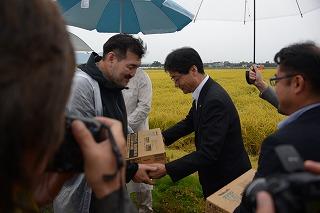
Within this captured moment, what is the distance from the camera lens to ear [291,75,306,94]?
5.81 feet

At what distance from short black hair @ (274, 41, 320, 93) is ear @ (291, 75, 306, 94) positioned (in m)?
0.02

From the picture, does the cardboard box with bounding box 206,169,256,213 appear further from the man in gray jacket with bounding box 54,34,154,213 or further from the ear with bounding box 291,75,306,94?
the ear with bounding box 291,75,306,94

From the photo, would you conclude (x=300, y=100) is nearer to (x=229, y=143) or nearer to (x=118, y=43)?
(x=229, y=143)

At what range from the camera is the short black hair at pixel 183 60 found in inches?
118

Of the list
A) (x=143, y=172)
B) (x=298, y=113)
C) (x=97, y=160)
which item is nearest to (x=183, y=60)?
(x=143, y=172)

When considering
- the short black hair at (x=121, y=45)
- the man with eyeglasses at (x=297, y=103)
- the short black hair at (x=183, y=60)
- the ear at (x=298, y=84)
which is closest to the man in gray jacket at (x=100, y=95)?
the short black hair at (x=121, y=45)

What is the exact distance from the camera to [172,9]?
15.5 feet

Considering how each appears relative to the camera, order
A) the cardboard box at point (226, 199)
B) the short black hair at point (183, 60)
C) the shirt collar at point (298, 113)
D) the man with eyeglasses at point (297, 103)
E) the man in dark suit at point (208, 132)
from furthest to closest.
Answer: the short black hair at point (183, 60), the man in dark suit at point (208, 132), the cardboard box at point (226, 199), the shirt collar at point (298, 113), the man with eyeglasses at point (297, 103)

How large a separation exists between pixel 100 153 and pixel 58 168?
14 cm

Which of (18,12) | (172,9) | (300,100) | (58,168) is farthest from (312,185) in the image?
(172,9)

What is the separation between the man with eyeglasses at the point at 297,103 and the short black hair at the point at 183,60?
3.69 feet

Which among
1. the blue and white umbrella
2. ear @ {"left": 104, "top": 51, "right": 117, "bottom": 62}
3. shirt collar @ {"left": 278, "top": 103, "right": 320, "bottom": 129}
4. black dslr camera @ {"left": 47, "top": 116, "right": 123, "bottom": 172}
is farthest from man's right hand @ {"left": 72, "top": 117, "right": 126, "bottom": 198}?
the blue and white umbrella

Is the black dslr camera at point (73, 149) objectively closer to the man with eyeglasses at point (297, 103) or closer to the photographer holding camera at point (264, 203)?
the photographer holding camera at point (264, 203)

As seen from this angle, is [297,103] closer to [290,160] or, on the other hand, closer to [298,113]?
[298,113]
